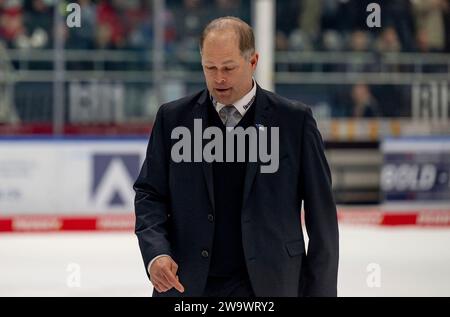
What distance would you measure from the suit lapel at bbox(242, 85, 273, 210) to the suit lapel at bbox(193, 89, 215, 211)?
84 millimetres

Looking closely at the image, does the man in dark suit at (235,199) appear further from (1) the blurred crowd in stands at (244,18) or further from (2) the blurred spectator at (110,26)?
(2) the blurred spectator at (110,26)

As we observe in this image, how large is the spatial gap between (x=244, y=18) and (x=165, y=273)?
8726mm

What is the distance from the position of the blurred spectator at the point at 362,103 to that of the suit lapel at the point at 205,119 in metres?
8.62

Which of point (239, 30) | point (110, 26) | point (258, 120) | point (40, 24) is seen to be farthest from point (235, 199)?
point (110, 26)

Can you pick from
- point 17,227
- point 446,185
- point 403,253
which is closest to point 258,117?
point 403,253

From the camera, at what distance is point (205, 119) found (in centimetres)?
260

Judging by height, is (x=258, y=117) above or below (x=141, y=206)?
above

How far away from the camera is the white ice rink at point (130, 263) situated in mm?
6090

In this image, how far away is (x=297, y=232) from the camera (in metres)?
2.58

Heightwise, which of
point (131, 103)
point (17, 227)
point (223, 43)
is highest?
point (223, 43)

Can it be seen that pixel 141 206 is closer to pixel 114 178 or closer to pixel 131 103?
pixel 114 178

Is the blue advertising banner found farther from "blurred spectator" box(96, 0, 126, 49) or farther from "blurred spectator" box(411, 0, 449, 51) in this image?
"blurred spectator" box(96, 0, 126, 49)

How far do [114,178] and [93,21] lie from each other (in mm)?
2149

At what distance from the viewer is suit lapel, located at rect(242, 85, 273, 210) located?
252 cm
